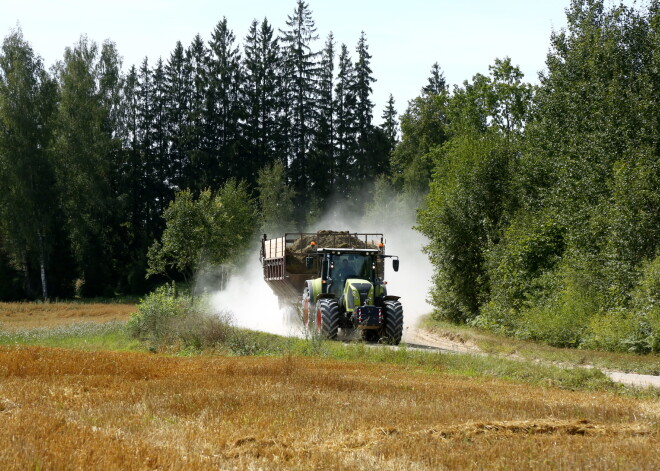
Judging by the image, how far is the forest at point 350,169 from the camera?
24.1 m

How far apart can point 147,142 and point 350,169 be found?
821 inches

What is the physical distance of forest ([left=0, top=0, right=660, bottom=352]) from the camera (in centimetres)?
2406

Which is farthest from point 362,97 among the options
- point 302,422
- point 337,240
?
point 302,422

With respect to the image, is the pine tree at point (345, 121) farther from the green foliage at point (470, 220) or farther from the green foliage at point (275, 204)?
the green foliage at point (470, 220)

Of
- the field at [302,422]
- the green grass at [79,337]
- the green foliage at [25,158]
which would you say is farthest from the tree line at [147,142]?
the field at [302,422]

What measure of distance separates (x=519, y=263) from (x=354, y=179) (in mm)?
48327

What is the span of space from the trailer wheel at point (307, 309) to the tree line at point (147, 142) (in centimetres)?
3082

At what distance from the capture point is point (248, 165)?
73875 mm

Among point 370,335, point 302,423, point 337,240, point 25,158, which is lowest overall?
point 302,423

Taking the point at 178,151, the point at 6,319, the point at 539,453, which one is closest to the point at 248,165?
the point at 178,151

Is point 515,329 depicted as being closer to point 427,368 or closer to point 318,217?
point 427,368

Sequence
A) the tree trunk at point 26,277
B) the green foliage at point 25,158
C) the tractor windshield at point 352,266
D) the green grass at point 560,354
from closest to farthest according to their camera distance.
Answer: the green grass at point 560,354
the tractor windshield at point 352,266
the green foliage at point 25,158
the tree trunk at point 26,277

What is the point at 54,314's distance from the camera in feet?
153

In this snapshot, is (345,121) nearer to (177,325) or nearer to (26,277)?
(26,277)
